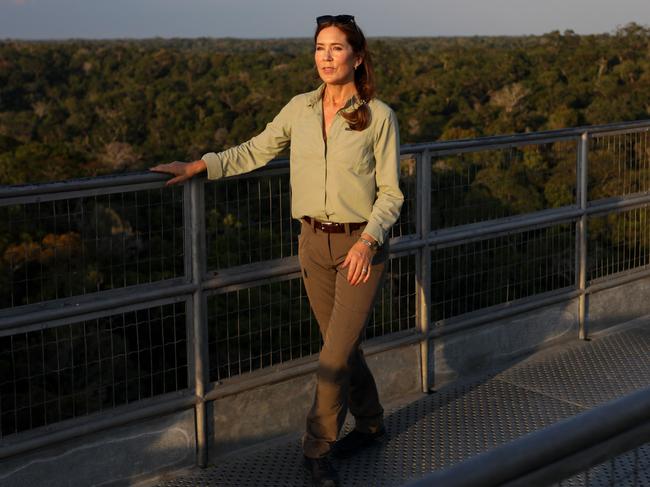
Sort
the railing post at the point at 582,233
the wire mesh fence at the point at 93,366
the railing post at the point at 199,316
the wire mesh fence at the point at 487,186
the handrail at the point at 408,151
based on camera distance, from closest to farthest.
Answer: the handrail at the point at 408,151 < the railing post at the point at 199,316 < the wire mesh fence at the point at 93,366 < the wire mesh fence at the point at 487,186 < the railing post at the point at 582,233

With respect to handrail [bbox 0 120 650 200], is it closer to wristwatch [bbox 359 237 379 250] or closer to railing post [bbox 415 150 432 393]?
railing post [bbox 415 150 432 393]

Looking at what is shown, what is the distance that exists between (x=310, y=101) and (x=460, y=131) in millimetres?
42775

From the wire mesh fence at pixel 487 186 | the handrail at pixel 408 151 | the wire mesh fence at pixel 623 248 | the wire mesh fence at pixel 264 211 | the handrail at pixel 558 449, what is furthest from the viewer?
the wire mesh fence at pixel 623 248

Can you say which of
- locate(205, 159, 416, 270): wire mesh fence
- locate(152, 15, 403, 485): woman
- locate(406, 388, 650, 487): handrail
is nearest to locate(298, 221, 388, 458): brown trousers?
locate(152, 15, 403, 485): woman

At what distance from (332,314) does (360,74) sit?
95 centimetres

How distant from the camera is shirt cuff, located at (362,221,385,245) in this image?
13.9 ft

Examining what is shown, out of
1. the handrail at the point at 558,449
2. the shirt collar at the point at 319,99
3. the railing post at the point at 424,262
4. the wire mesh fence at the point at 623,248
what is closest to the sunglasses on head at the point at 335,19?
the shirt collar at the point at 319,99

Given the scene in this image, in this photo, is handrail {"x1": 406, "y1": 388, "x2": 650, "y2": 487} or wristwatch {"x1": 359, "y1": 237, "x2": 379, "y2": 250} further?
wristwatch {"x1": 359, "y1": 237, "x2": 379, "y2": 250}

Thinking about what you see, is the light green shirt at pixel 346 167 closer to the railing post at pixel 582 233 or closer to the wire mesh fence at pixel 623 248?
the railing post at pixel 582 233

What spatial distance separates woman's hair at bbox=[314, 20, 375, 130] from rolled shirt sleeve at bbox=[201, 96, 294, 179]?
1.06 feet

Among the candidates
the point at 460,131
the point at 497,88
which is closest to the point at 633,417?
the point at 460,131

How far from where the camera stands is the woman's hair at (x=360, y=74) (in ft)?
14.0

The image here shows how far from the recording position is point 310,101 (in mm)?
4473

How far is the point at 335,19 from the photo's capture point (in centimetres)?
426
